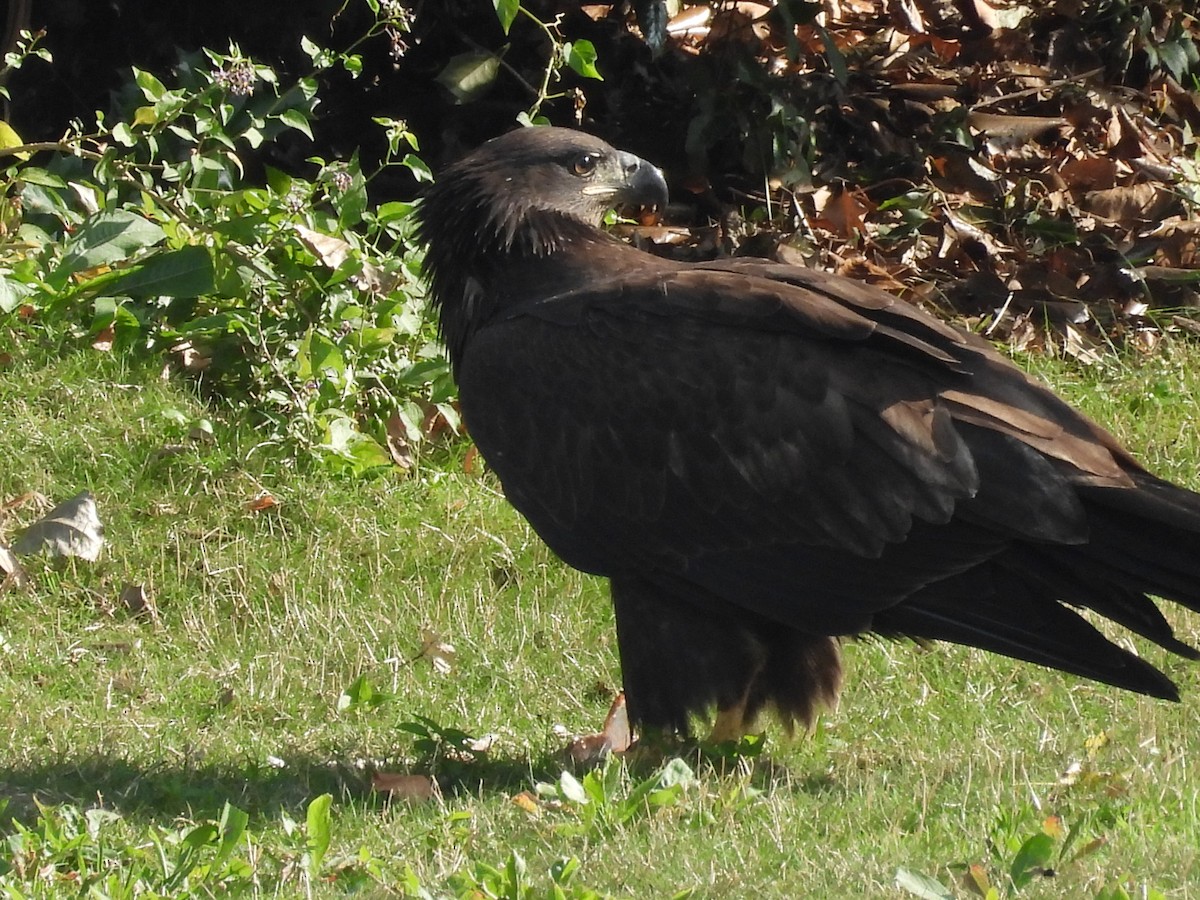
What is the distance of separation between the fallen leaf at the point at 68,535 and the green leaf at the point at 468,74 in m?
2.77

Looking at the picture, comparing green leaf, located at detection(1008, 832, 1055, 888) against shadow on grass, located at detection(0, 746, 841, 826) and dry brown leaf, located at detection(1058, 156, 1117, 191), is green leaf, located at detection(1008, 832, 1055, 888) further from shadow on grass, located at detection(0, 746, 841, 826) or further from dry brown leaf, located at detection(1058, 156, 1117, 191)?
dry brown leaf, located at detection(1058, 156, 1117, 191)

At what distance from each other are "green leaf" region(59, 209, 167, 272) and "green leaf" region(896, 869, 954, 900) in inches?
177

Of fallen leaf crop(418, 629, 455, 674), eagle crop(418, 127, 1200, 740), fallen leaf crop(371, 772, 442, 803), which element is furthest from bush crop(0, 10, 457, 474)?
fallen leaf crop(371, 772, 442, 803)

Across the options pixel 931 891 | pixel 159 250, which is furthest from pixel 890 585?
pixel 159 250

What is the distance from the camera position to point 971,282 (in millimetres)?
8320

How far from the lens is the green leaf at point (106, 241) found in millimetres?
6938

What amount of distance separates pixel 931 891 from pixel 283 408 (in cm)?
399

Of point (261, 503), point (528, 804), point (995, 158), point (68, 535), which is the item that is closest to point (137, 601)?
point (68, 535)

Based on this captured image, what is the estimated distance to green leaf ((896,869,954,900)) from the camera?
11.3ft

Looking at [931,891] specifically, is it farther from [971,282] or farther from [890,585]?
[971,282]

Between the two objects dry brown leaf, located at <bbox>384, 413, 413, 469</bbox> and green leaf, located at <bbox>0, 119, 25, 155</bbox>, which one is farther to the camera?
green leaf, located at <bbox>0, 119, 25, 155</bbox>

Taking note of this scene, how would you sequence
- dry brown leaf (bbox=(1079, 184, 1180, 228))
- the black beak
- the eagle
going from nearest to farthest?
the eagle, the black beak, dry brown leaf (bbox=(1079, 184, 1180, 228))

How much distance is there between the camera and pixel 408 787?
461cm

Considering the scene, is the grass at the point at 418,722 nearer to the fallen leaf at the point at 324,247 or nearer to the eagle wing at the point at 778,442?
the eagle wing at the point at 778,442
